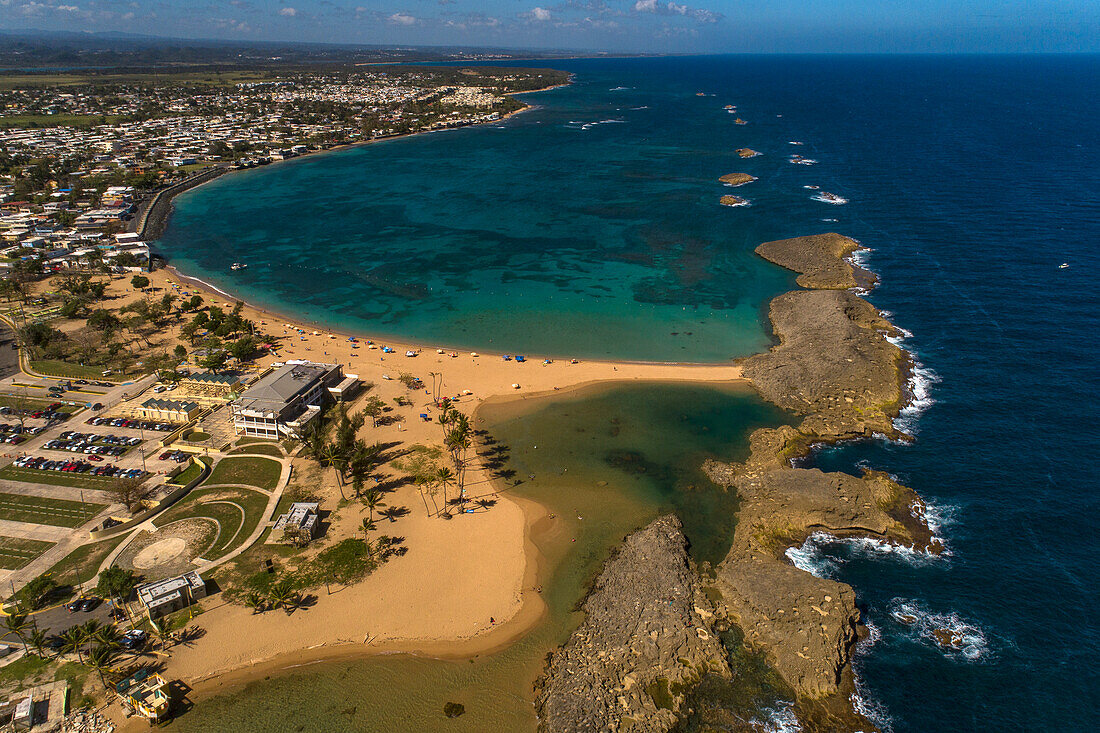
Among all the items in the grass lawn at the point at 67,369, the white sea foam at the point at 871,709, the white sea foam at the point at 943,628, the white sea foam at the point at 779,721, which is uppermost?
the grass lawn at the point at 67,369

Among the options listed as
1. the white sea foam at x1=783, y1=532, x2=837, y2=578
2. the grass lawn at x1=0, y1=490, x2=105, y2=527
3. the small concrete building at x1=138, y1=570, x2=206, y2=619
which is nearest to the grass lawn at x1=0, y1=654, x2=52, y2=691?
the small concrete building at x1=138, y1=570, x2=206, y2=619

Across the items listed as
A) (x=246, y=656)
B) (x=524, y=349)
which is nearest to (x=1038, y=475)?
(x=524, y=349)

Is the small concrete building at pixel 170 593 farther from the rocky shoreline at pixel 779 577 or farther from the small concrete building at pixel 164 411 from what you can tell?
the rocky shoreline at pixel 779 577

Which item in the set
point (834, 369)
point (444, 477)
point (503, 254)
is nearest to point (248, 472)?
point (444, 477)

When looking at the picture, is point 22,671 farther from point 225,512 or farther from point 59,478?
point 59,478

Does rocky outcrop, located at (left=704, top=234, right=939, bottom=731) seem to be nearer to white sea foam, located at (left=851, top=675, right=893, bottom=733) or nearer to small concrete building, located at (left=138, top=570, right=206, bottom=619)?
white sea foam, located at (left=851, top=675, right=893, bottom=733)

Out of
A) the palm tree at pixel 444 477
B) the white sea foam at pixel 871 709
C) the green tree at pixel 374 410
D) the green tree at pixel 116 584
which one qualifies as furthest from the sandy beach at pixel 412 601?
the white sea foam at pixel 871 709

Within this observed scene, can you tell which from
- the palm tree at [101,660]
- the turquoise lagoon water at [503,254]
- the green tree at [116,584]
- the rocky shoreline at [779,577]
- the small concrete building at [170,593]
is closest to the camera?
the palm tree at [101,660]
